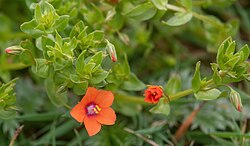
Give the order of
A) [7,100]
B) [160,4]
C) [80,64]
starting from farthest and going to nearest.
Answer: [160,4]
[7,100]
[80,64]

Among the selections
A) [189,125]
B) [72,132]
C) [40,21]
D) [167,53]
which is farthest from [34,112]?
[167,53]

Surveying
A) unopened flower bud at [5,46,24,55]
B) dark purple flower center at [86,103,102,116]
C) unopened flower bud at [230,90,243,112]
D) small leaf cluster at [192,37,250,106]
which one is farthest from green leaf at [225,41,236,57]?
unopened flower bud at [5,46,24,55]

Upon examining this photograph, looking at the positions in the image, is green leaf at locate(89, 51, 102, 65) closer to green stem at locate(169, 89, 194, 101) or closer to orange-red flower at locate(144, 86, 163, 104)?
orange-red flower at locate(144, 86, 163, 104)

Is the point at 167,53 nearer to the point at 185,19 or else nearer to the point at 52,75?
the point at 185,19

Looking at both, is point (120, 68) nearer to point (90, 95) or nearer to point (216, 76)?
point (90, 95)

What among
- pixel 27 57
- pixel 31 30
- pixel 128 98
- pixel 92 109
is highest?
pixel 31 30

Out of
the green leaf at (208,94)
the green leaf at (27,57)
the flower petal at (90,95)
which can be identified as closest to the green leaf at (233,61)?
the green leaf at (208,94)

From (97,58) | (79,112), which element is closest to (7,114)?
(79,112)
